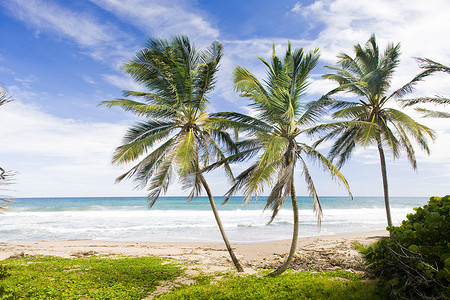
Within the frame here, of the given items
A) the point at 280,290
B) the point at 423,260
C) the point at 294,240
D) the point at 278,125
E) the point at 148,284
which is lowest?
the point at 148,284

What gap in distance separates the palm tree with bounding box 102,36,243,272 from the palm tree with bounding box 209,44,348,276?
2.93 feet

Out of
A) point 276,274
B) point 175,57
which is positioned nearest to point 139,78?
point 175,57

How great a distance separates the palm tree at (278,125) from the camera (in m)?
7.60

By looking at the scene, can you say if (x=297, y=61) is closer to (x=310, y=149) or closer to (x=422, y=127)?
(x=310, y=149)

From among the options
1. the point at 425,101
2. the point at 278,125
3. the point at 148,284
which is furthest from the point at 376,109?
the point at 148,284

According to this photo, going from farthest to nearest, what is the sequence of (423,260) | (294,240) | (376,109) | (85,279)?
(376,109) < (294,240) < (85,279) < (423,260)

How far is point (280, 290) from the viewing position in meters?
6.24

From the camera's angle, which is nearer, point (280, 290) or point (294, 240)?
point (280, 290)

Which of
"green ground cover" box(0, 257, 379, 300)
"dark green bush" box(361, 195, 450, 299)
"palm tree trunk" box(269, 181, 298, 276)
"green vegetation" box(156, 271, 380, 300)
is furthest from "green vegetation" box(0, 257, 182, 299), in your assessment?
"dark green bush" box(361, 195, 450, 299)

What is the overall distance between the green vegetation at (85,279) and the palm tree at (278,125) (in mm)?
3322

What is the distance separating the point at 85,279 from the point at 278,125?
262 inches

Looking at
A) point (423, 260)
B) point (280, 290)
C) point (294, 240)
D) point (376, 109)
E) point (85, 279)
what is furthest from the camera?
point (376, 109)

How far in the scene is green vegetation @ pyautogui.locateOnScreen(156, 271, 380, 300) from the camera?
5.40 meters

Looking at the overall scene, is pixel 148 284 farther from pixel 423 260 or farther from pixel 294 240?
pixel 423 260
